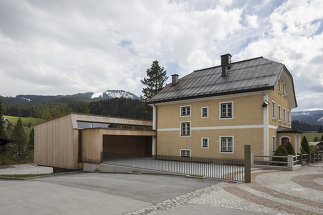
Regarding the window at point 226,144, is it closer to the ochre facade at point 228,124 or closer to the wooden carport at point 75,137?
the ochre facade at point 228,124

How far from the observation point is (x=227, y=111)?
2152 centimetres

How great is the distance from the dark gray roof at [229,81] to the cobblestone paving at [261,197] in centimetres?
961

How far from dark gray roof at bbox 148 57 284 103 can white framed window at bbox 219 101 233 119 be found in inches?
42.4

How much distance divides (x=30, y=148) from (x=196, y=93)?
46.4 m

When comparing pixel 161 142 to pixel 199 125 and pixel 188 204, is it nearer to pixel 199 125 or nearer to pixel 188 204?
pixel 199 125

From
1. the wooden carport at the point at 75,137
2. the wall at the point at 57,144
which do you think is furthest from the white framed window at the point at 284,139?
the wall at the point at 57,144

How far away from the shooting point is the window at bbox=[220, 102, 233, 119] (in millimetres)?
21312

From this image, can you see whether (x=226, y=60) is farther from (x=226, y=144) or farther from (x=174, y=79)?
(x=226, y=144)

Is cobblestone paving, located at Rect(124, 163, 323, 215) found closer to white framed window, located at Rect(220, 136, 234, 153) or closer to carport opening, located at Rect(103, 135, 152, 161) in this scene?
white framed window, located at Rect(220, 136, 234, 153)

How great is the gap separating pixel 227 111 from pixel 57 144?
54.2 feet

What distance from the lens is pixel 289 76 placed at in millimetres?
24531

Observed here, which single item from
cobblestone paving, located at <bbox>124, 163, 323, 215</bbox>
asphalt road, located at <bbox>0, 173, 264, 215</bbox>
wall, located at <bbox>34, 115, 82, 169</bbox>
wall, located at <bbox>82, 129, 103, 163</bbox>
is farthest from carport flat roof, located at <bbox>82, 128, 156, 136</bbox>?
cobblestone paving, located at <bbox>124, 163, 323, 215</bbox>

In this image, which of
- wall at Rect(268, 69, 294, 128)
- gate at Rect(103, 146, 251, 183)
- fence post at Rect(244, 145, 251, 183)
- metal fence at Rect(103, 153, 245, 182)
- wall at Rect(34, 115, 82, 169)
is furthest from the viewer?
wall at Rect(34, 115, 82, 169)

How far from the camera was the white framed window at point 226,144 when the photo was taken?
2090 cm
